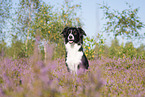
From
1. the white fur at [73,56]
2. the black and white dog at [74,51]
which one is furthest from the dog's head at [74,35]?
the white fur at [73,56]

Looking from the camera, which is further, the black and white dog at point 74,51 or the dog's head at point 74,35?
the dog's head at point 74,35

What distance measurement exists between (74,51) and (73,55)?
0.43ft

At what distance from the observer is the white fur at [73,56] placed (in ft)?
15.8

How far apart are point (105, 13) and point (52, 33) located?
4.80m

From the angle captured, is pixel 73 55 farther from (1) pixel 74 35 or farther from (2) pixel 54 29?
(2) pixel 54 29

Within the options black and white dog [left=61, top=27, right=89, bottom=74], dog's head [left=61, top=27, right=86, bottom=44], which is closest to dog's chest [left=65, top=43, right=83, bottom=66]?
black and white dog [left=61, top=27, right=89, bottom=74]

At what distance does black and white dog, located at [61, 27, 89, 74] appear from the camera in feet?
15.8

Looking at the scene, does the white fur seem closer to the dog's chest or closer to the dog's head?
the dog's chest

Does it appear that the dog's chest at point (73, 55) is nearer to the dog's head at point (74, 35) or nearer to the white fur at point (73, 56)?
the white fur at point (73, 56)

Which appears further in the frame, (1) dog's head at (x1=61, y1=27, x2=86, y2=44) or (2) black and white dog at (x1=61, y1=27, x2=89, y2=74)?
(1) dog's head at (x1=61, y1=27, x2=86, y2=44)

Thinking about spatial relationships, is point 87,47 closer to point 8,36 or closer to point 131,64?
point 131,64

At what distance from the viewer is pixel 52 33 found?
44.4ft

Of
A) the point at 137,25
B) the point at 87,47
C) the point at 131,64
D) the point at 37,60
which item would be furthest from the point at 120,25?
the point at 37,60

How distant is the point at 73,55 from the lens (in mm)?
4898
